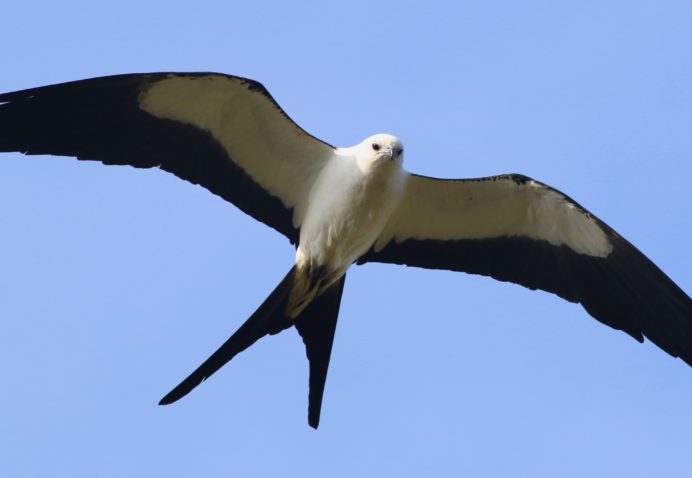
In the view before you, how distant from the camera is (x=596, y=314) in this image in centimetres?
1130

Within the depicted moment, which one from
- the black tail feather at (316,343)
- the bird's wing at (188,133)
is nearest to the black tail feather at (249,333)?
the black tail feather at (316,343)

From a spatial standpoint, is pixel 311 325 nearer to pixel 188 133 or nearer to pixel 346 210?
pixel 346 210

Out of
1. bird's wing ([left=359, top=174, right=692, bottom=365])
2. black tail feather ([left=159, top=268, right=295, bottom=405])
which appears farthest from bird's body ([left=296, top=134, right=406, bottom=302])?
bird's wing ([left=359, top=174, right=692, bottom=365])

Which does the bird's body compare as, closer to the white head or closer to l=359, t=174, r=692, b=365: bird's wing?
the white head

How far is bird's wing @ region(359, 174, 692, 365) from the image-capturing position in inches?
439

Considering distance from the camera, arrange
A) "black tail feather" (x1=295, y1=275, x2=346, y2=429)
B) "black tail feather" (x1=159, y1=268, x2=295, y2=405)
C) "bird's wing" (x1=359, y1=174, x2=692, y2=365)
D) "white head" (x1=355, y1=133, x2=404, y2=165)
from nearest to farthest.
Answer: "black tail feather" (x1=159, y1=268, x2=295, y2=405), "white head" (x1=355, y1=133, x2=404, y2=165), "black tail feather" (x1=295, y1=275, x2=346, y2=429), "bird's wing" (x1=359, y1=174, x2=692, y2=365)

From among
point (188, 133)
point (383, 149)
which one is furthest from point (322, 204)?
point (188, 133)

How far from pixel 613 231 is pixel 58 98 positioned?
428cm

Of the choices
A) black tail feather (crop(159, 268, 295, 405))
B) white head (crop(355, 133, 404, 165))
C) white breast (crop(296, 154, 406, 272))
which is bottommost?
black tail feather (crop(159, 268, 295, 405))

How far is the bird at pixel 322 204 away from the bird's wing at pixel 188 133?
0.01 metres

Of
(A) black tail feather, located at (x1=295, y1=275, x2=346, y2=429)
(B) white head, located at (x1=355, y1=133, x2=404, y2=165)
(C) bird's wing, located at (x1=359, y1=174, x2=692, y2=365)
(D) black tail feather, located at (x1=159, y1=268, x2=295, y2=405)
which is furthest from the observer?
(C) bird's wing, located at (x1=359, y1=174, x2=692, y2=365)

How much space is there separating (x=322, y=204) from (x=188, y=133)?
1132 mm

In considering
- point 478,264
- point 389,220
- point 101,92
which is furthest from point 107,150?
point 478,264

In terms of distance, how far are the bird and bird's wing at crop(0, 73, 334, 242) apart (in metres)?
0.01
